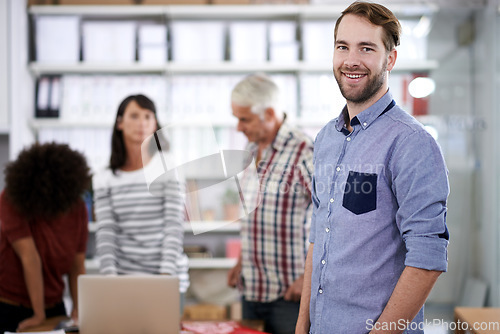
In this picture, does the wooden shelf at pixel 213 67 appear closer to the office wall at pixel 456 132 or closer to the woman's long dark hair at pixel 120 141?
the office wall at pixel 456 132

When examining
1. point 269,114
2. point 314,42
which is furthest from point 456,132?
point 269,114

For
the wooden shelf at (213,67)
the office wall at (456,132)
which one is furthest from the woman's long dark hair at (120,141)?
the office wall at (456,132)

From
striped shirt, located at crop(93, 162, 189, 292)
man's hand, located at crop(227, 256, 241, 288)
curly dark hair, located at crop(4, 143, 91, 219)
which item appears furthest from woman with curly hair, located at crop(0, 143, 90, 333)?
man's hand, located at crop(227, 256, 241, 288)

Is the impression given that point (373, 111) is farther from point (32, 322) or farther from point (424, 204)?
point (32, 322)

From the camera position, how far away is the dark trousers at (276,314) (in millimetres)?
1967

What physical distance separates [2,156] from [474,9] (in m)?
3.77

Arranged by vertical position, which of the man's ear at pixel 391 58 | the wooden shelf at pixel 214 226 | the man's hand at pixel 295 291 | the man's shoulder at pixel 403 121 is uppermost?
the man's ear at pixel 391 58

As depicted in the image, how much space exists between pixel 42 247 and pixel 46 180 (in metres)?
0.28

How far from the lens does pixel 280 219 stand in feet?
6.61

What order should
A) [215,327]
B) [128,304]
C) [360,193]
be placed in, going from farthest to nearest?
[215,327]
[128,304]
[360,193]

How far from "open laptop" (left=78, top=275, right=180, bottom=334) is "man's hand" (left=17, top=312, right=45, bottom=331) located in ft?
1.41

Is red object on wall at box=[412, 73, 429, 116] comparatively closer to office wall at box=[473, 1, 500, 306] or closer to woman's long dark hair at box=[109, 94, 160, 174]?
office wall at box=[473, 1, 500, 306]

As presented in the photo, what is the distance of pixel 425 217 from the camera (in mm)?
1127

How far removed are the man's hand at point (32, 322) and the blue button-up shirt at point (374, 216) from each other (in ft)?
3.78
